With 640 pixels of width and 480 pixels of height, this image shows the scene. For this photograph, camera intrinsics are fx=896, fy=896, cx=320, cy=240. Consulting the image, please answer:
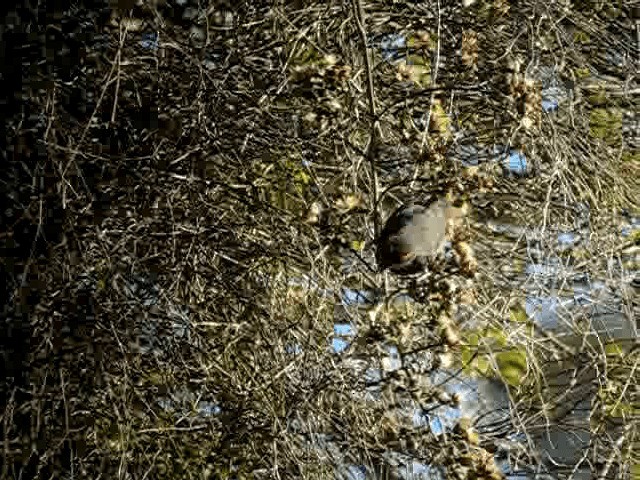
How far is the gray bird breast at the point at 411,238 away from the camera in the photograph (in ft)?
3.73

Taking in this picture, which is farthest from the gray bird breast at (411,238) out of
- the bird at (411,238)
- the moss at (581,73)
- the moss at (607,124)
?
the moss at (607,124)

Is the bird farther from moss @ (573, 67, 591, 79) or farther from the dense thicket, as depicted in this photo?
moss @ (573, 67, 591, 79)

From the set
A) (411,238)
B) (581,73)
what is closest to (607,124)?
(581,73)

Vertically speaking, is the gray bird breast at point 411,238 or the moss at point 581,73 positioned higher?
A: the gray bird breast at point 411,238

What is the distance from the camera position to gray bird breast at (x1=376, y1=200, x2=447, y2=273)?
1137 mm

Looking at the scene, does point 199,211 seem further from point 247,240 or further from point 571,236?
point 571,236

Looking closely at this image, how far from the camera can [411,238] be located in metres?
1.14

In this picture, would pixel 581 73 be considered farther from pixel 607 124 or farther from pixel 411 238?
pixel 411 238

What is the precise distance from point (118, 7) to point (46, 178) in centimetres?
28

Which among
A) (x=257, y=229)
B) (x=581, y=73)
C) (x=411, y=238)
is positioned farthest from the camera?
(x=581, y=73)

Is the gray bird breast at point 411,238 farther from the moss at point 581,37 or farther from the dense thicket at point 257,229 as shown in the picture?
the moss at point 581,37

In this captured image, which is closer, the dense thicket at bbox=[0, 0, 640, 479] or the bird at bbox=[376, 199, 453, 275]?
the bird at bbox=[376, 199, 453, 275]

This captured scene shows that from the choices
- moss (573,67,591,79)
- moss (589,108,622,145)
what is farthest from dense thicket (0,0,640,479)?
moss (589,108,622,145)

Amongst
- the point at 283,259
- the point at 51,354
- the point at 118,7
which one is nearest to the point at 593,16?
the point at 283,259
